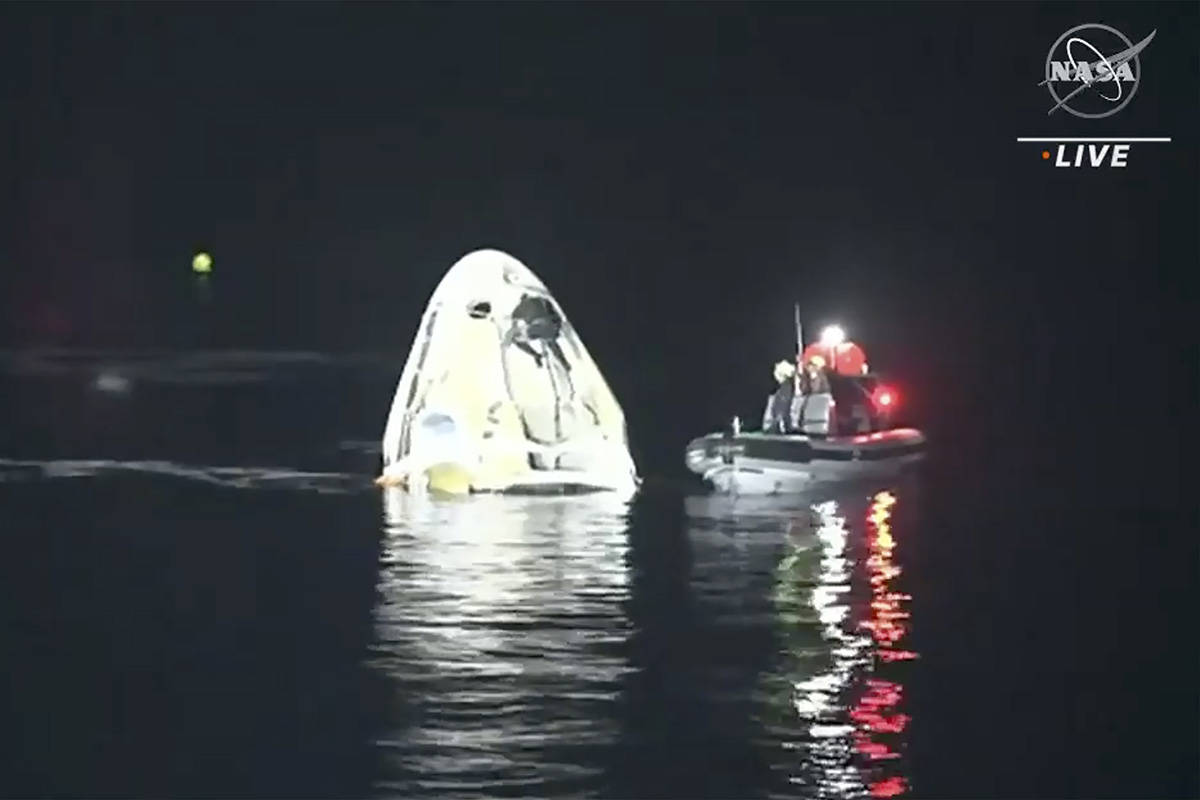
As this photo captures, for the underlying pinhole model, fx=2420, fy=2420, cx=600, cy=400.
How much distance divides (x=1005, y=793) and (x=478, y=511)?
16.8m

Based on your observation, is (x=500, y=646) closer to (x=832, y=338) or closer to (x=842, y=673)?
(x=842, y=673)

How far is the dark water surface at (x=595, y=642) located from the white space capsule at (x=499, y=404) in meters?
1.03

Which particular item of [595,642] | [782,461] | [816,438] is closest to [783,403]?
[816,438]

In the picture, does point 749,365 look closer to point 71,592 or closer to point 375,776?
point 71,592

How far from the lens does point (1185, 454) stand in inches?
1704

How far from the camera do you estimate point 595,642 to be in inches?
899

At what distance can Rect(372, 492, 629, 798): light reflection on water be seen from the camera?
58.9 feet

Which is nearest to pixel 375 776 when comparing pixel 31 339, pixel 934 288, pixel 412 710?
Result: pixel 412 710

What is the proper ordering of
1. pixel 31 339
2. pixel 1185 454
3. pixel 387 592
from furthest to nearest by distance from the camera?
pixel 31 339
pixel 1185 454
pixel 387 592

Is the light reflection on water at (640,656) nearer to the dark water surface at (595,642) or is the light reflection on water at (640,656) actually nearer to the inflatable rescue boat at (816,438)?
the dark water surface at (595,642)

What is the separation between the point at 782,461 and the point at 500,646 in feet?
48.7

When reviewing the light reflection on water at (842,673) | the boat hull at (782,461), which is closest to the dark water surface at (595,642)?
the light reflection on water at (842,673)

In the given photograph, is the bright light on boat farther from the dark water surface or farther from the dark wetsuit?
the dark water surface

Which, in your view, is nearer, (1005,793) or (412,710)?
(1005,793)
